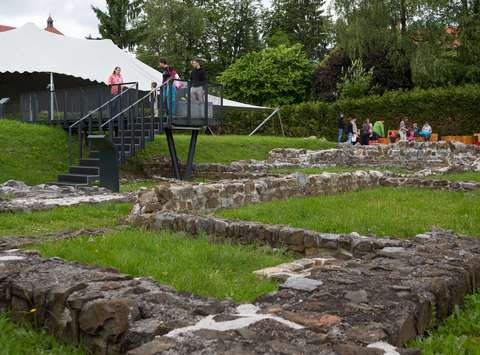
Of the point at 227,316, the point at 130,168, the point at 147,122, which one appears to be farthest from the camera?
the point at 130,168

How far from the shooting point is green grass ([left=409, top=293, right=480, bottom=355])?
11.7ft

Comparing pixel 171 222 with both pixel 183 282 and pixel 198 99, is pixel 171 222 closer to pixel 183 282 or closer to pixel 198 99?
pixel 183 282

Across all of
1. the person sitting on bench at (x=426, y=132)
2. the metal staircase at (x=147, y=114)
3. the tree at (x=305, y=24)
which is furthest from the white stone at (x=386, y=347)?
the tree at (x=305, y=24)

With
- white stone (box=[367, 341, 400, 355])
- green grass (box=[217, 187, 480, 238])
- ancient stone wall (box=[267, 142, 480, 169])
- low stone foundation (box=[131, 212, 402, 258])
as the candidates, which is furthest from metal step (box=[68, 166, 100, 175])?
white stone (box=[367, 341, 400, 355])

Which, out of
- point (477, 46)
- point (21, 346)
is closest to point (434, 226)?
point (21, 346)

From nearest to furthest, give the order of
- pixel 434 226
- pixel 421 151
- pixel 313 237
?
1. pixel 313 237
2. pixel 434 226
3. pixel 421 151

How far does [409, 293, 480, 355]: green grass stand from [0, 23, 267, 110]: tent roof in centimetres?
1929

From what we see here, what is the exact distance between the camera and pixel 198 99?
15.1 meters

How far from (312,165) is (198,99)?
18.8 ft

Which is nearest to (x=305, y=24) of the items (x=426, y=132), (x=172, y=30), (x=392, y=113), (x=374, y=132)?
(x=172, y=30)

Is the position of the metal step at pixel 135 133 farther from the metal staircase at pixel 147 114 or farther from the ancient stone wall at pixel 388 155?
the ancient stone wall at pixel 388 155

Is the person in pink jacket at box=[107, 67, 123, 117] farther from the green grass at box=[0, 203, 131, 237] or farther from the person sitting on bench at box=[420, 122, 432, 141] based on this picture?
the person sitting on bench at box=[420, 122, 432, 141]

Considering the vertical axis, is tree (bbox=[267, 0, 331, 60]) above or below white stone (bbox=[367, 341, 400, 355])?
above

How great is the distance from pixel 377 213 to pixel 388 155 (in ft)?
45.7
